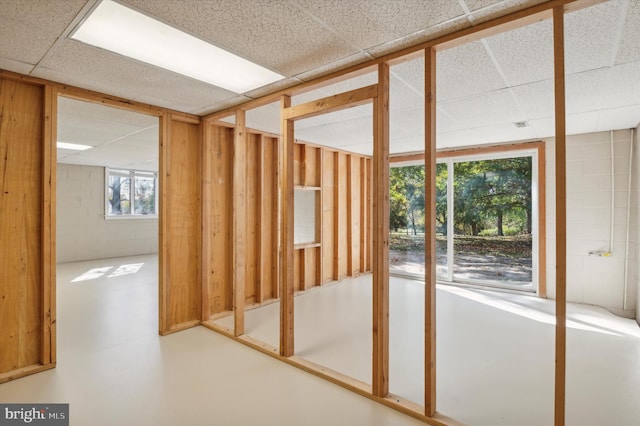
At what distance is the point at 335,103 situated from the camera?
2459 mm

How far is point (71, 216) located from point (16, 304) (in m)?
6.43

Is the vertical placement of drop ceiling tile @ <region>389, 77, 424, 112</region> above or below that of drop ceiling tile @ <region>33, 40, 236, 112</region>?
above

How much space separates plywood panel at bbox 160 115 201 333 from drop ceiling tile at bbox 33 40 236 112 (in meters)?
0.48

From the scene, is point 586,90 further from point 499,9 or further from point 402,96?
point 499,9

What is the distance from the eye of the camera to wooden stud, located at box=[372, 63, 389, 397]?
2.24 meters

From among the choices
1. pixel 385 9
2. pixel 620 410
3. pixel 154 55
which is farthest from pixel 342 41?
pixel 620 410

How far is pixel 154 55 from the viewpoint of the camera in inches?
90.7

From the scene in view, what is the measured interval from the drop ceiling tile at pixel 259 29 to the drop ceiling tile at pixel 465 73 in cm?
74

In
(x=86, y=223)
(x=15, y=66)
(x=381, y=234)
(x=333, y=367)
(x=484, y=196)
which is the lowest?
(x=333, y=367)

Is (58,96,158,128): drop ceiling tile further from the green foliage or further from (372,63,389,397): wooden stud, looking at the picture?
the green foliage

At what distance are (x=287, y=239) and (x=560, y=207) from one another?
76.3 inches

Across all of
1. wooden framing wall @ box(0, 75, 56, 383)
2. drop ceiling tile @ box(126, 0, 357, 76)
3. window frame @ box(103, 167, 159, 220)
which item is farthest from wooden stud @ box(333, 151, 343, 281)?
window frame @ box(103, 167, 159, 220)

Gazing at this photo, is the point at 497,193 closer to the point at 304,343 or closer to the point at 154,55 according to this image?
the point at 304,343

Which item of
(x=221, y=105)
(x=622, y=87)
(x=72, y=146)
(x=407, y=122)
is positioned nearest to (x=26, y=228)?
(x=221, y=105)
